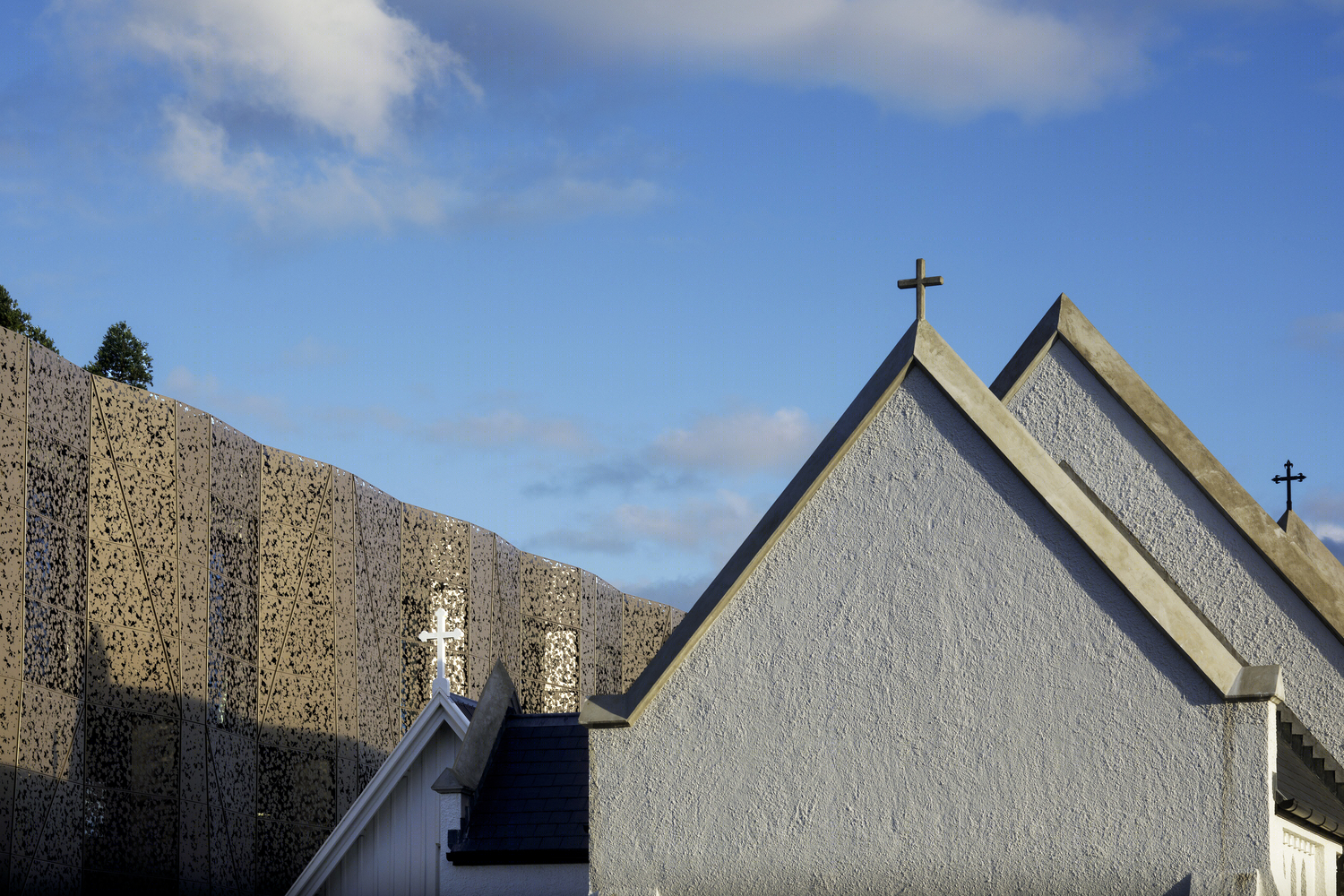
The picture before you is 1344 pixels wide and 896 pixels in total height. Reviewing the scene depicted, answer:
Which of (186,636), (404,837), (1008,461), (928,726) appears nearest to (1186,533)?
(1008,461)

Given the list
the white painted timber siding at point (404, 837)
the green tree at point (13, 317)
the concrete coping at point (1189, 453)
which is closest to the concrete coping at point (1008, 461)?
the concrete coping at point (1189, 453)

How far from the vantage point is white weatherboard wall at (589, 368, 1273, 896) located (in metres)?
9.09

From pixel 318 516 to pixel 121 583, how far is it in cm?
557

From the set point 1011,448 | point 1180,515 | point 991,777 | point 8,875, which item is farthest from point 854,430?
point 8,875

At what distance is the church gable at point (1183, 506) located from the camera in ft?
42.2

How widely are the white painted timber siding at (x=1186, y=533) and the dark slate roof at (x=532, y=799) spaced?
17.8ft

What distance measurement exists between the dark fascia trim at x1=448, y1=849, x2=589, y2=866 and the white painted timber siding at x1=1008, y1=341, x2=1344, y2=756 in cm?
583

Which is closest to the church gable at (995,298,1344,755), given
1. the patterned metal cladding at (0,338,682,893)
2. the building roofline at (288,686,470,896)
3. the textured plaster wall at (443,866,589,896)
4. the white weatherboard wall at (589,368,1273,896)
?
the white weatherboard wall at (589,368,1273,896)

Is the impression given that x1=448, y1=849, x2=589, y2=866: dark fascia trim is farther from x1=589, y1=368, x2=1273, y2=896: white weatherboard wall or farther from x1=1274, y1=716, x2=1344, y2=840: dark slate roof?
x1=1274, y1=716, x2=1344, y2=840: dark slate roof

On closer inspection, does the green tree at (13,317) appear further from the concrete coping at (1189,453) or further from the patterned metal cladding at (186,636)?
the concrete coping at (1189,453)

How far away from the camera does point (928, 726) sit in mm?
9656

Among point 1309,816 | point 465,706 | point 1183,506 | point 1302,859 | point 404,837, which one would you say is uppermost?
point 1183,506

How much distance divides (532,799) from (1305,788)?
6.73 m

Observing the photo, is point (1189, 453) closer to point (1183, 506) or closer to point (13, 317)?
point (1183, 506)
